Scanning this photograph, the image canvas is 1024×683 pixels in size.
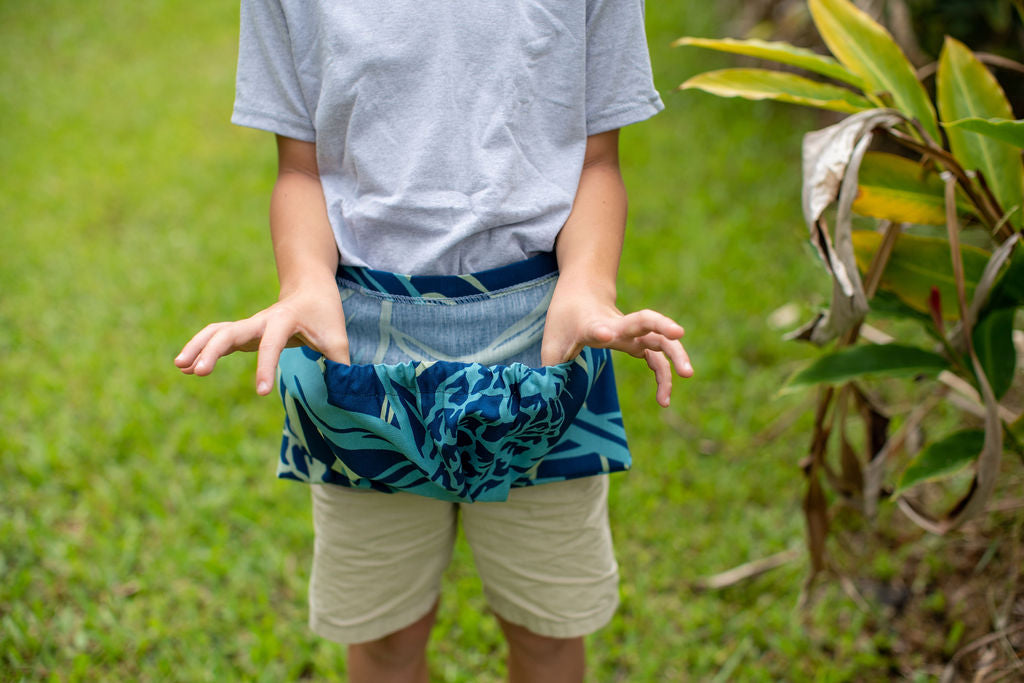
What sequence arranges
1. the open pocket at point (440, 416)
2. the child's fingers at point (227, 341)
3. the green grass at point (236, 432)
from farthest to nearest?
the green grass at point (236, 432), the open pocket at point (440, 416), the child's fingers at point (227, 341)

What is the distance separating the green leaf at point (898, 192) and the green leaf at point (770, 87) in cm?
11

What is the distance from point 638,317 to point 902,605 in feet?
4.34

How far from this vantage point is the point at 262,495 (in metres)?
2.11

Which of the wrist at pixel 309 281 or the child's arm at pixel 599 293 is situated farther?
the wrist at pixel 309 281

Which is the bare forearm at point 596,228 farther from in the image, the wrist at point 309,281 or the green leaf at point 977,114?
the green leaf at point 977,114

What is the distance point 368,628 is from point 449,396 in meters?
0.45

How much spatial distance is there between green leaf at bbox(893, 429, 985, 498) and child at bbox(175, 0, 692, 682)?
1.91 ft

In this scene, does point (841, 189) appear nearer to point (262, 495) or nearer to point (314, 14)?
point (314, 14)

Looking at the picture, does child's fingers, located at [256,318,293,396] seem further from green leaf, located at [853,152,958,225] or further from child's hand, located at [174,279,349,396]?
green leaf, located at [853,152,958,225]

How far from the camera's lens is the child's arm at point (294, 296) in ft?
2.78

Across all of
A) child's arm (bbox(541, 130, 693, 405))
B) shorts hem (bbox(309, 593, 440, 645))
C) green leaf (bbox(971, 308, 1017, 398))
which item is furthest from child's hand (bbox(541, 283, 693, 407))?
green leaf (bbox(971, 308, 1017, 398))

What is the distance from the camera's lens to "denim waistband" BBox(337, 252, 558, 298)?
1.05 m

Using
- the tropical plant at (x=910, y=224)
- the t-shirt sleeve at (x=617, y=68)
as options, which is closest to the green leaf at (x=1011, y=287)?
the tropical plant at (x=910, y=224)

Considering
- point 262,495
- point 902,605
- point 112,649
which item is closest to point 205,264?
point 262,495
